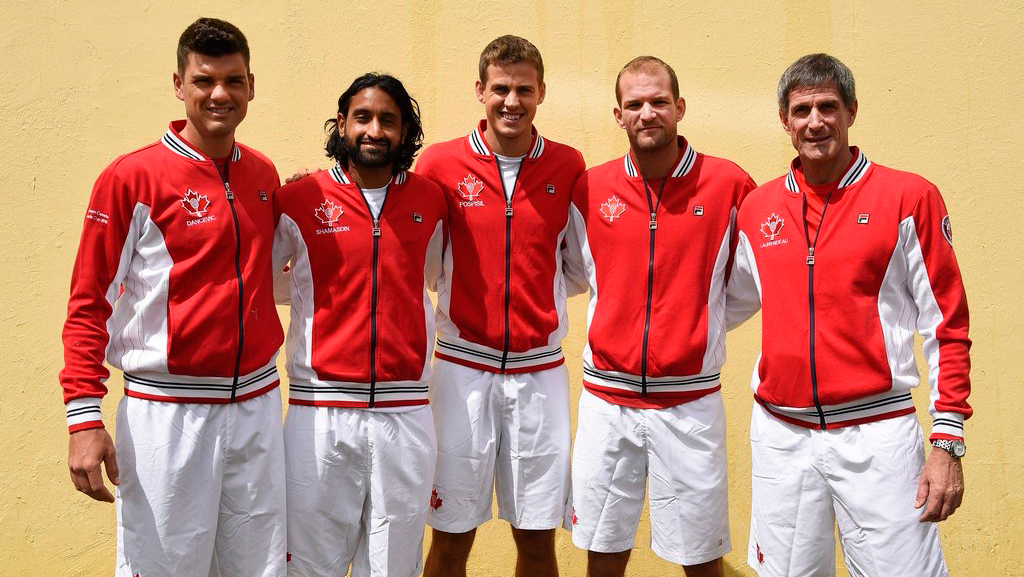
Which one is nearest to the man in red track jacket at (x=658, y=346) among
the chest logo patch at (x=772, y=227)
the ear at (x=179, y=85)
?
the chest logo patch at (x=772, y=227)

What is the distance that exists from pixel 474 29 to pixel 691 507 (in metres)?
2.73

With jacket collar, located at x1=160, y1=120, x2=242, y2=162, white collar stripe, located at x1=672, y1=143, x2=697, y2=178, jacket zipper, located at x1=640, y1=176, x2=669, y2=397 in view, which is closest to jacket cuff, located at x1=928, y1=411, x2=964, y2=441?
jacket zipper, located at x1=640, y1=176, x2=669, y2=397

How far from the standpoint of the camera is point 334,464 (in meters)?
3.43

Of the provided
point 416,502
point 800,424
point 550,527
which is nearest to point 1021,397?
point 800,424

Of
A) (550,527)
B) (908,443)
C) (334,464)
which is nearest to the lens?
(908,443)

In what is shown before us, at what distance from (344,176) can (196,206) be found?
619 mm

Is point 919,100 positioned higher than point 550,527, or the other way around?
point 919,100

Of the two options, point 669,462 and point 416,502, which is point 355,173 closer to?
point 416,502

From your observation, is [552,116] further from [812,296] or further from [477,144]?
[812,296]

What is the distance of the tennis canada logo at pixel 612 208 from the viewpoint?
3.68 meters

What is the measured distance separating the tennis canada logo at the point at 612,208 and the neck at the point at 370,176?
92 centimetres

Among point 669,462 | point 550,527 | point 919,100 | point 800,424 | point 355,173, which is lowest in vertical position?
point 550,527

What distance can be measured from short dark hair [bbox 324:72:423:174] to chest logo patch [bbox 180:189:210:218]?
616mm

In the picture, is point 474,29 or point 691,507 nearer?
point 691,507
